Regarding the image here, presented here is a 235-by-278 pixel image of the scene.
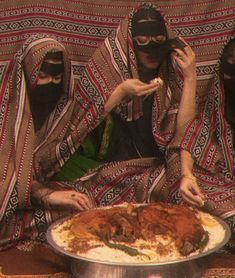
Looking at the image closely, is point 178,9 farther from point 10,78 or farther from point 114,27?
point 10,78

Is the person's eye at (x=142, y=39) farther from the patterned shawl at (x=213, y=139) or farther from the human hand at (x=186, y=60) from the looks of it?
the patterned shawl at (x=213, y=139)

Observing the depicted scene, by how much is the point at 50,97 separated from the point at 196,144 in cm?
53

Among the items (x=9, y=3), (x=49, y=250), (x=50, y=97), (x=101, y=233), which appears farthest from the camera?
(x=9, y=3)

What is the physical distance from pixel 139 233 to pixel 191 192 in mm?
273

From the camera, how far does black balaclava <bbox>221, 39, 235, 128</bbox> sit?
2.02 meters

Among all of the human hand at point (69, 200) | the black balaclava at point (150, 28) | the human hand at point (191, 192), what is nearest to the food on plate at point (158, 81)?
the black balaclava at point (150, 28)

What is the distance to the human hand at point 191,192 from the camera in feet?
5.76

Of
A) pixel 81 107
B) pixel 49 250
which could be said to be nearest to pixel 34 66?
pixel 81 107

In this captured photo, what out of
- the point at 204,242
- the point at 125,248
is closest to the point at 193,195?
the point at 204,242

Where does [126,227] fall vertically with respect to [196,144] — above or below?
below

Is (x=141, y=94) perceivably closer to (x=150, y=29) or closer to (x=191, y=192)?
(x=150, y=29)

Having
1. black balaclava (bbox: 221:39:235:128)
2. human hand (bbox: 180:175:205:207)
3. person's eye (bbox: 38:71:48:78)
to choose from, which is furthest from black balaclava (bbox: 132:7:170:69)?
human hand (bbox: 180:175:205:207)

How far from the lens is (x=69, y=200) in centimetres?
186

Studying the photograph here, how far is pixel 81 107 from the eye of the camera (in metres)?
2.01
